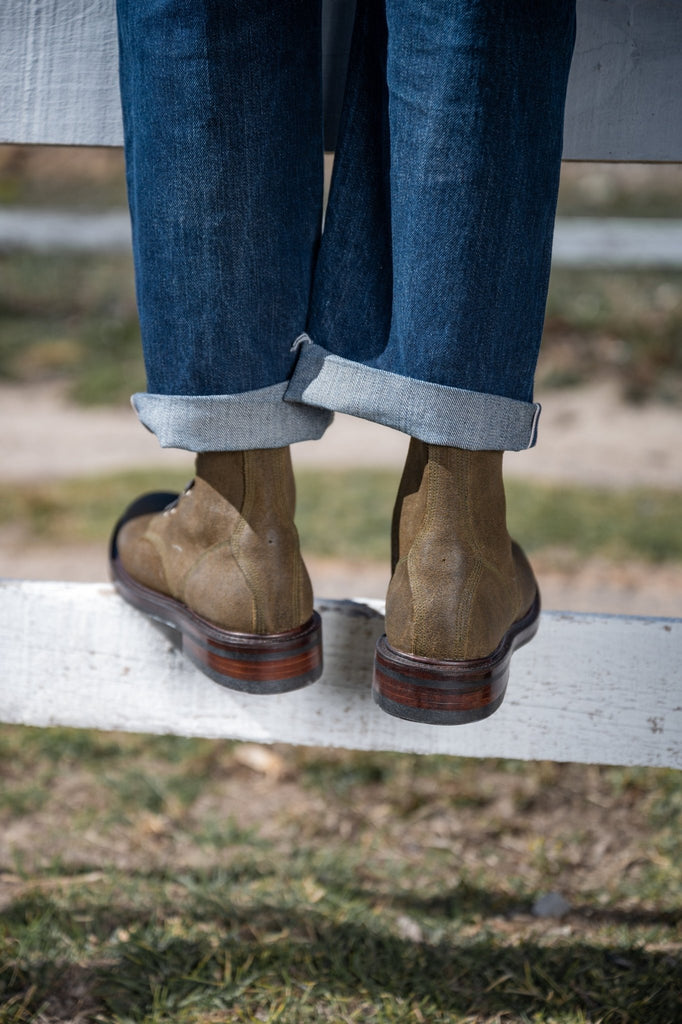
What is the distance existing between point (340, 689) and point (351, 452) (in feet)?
10.8

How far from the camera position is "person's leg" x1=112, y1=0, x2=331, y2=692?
806 millimetres

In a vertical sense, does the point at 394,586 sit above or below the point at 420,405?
below

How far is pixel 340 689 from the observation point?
1.05 meters

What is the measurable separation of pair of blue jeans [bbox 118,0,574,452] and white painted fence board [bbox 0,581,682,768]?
27 centimetres

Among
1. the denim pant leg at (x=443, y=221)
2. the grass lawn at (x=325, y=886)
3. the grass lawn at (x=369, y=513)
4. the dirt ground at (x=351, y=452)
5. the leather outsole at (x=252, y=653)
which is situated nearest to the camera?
the denim pant leg at (x=443, y=221)

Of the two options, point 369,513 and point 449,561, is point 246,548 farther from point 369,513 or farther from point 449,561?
point 369,513

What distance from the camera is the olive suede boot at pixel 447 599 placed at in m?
0.86

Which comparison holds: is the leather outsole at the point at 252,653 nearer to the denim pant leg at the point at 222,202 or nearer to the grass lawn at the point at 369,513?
the denim pant leg at the point at 222,202

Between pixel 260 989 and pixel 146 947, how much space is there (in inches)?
6.1

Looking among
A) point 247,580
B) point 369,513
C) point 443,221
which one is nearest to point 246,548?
point 247,580

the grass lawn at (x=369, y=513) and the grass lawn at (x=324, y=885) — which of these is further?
the grass lawn at (x=369, y=513)


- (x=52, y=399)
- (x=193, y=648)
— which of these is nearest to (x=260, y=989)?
(x=193, y=648)

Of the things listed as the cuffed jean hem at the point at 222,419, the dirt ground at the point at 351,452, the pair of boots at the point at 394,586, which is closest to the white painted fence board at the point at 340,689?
the pair of boots at the point at 394,586

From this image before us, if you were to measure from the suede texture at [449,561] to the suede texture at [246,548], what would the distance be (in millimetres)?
106
